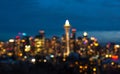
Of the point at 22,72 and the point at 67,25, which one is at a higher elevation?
the point at 67,25

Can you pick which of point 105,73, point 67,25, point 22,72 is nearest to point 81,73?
point 105,73

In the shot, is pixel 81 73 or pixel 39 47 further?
pixel 39 47

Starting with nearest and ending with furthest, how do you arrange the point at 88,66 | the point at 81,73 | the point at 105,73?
1. the point at 81,73
2. the point at 105,73
3. the point at 88,66

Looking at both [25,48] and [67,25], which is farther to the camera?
[25,48]

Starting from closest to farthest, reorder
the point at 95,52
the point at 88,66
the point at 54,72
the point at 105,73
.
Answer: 1. the point at 54,72
2. the point at 105,73
3. the point at 88,66
4. the point at 95,52

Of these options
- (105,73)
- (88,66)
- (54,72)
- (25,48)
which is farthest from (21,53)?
(54,72)

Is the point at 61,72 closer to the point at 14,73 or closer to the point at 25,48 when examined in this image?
the point at 14,73

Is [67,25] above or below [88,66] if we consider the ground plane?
above

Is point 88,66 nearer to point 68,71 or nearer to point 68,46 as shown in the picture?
point 68,71

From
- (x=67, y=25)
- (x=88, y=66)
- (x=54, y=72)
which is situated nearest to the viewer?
(x=54, y=72)
